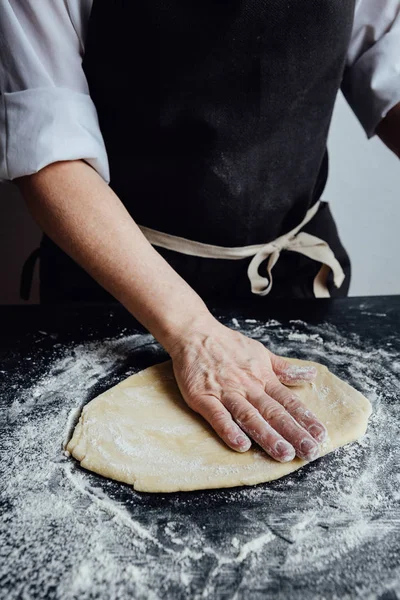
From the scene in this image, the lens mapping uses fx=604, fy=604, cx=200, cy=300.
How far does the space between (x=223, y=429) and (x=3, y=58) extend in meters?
0.70

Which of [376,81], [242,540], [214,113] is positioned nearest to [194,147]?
[214,113]

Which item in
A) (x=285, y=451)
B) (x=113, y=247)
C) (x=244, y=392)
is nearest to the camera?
(x=285, y=451)

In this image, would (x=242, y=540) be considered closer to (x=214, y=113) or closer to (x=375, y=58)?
(x=214, y=113)

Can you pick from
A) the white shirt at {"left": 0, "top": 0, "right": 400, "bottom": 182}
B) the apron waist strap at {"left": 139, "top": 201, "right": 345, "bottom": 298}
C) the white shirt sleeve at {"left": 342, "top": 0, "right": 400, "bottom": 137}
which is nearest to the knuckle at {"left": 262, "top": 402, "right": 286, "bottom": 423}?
the apron waist strap at {"left": 139, "top": 201, "right": 345, "bottom": 298}

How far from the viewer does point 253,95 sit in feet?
3.61

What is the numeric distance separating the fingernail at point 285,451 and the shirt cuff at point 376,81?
78 cm

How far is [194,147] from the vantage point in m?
1.13

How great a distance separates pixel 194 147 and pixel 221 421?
1.75 ft

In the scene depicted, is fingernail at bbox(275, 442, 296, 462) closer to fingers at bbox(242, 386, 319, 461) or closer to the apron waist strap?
Answer: fingers at bbox(242, 386, 319, 461)

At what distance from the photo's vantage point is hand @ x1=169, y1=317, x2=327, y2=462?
32.4 inches

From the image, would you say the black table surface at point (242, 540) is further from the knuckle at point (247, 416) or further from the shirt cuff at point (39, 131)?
the shirt cuff at point (39, 131)

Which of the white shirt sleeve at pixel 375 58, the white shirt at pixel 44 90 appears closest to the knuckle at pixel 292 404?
the white shirt at pixel 44 90

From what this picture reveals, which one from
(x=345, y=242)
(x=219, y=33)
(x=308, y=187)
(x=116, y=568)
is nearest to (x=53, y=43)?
(x=219, y=33)

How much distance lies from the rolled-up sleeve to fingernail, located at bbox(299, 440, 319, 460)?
585mm
